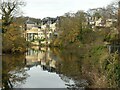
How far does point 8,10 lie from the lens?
4269 centimetres

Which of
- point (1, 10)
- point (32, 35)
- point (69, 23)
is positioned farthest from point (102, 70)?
point (32, 35)

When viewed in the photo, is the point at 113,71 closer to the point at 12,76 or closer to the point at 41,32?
the point at 12,76

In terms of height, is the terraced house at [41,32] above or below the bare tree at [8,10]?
below

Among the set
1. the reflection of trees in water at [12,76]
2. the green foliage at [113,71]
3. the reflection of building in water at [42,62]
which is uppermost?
the green foliage at [113,71]

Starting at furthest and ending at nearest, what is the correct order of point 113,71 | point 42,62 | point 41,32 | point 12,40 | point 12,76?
point 41,32
point 12,40
point 42,62
point 12,76
point 113,71

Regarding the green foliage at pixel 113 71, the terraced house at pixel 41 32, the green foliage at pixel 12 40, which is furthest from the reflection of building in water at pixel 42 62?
Answer: the terraced house at pixel 41 32

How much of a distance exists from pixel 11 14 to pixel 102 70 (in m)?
29.1

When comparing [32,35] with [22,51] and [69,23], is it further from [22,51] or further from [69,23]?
[22,51]

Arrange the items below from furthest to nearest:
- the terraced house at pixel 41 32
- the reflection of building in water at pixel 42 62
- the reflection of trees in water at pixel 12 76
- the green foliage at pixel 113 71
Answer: the terraced house at pixel 41 32 → the reflection of building in water at pixel 42 62 → the reflection of trees in water at pixel 12 76 → the green foliage at pixel 113 71

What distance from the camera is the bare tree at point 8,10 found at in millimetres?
41341

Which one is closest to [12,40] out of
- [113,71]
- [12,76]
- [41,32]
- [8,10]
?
[8,10]

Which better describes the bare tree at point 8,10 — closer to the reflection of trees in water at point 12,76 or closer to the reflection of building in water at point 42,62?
the reflection of building in water at point 42,62

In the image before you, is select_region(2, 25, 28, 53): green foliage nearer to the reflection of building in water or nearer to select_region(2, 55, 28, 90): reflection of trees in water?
the reflection of building in water

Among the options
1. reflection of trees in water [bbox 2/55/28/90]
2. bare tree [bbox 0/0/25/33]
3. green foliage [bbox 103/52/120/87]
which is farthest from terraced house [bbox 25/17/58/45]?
green foliage [bbox 103/52/120/87]
